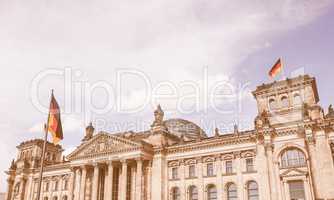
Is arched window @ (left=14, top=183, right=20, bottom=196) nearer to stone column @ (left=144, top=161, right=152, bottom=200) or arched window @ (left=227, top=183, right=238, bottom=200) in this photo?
stone column @ (left=144, top=161, right=152, bottom=200)

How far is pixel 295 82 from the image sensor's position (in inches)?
1972

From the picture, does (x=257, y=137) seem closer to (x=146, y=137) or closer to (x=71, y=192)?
(x=146, y=137)

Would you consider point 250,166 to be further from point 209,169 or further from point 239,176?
point 209,169

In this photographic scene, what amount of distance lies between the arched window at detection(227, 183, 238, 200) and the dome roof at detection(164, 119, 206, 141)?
845 inches

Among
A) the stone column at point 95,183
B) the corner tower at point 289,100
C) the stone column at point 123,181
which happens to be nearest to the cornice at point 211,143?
the corner tower at point 289,100

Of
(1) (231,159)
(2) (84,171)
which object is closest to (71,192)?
(2) (84,171)

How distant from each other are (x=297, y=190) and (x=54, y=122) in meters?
32.7

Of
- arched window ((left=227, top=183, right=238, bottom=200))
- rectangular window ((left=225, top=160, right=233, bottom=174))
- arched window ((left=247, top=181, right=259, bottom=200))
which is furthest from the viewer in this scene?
rectangular window ((left=225, top=160, right=233, bottom=174))

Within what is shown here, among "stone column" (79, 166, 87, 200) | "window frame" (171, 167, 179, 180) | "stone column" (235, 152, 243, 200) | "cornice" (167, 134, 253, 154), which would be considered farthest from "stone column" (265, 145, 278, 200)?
"stone column" (79, 166, 87, 200)

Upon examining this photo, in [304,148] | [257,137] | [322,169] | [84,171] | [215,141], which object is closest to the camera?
[322,169]

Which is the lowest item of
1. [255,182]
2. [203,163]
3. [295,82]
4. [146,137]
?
[255,182]

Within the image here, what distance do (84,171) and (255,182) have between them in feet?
104

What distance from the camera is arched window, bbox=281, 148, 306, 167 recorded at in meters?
46.1

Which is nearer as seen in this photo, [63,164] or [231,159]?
[231,159]
